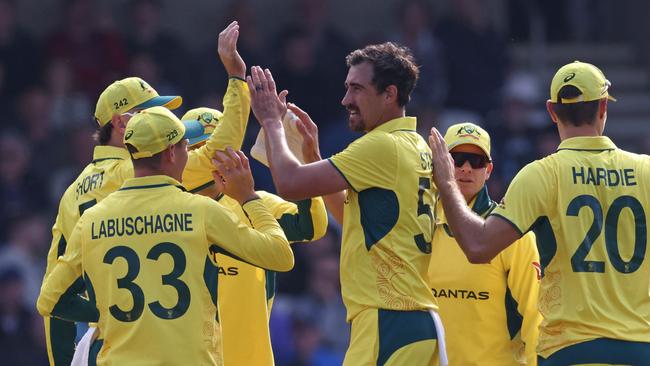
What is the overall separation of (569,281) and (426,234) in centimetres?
71

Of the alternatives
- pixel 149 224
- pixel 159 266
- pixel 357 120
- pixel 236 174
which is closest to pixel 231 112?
pixel 236 174

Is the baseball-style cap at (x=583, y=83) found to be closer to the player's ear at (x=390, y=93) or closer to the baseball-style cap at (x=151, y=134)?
the player's ear at (x=390, y=93)

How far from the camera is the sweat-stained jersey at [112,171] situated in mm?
7184

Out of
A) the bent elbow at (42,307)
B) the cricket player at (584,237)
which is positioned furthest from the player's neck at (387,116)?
the bent elbow at (42,307)

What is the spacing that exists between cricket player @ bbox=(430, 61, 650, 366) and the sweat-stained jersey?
1.35 meters

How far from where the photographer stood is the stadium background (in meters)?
12.8

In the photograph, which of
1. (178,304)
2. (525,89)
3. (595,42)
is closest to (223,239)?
(178,304)

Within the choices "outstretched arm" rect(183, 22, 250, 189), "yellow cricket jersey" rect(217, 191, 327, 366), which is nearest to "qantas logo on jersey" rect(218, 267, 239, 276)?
"yellow cricket jersey" rect(217, 191, 327, 366)

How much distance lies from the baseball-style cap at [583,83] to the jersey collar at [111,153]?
227 centimetres

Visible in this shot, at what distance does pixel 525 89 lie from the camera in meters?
15.8

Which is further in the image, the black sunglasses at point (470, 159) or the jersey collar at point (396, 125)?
the black sunglasses at point (470, 159)

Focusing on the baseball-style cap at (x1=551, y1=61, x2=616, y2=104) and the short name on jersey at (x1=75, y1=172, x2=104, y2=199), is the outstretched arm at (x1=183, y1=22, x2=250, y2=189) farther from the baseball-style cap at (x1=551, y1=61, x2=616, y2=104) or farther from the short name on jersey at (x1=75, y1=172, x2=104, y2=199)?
the baseball-style cap at (x1=551, y1=61, x2=616, y2=104)

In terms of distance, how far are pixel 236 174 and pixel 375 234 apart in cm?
77

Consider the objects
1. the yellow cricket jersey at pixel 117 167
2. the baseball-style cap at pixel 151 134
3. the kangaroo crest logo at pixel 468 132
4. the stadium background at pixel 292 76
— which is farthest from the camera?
the stadium background at pixel 292 76
